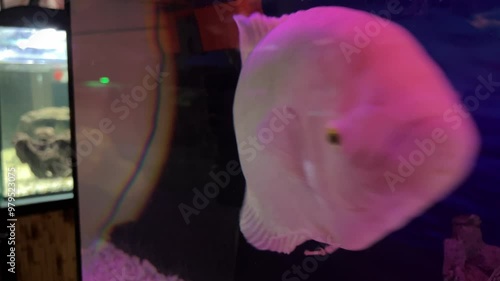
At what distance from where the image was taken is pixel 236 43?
174 cm

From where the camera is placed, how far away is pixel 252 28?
5.48 feet

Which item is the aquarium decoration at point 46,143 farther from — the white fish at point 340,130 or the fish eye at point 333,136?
the fish eye at point 333,136

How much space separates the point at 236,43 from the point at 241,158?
1.44ft

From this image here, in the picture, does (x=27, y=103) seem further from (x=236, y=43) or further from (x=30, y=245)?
(x=236, y=43)

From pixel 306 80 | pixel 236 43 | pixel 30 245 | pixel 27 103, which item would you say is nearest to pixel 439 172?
pixel 306 80

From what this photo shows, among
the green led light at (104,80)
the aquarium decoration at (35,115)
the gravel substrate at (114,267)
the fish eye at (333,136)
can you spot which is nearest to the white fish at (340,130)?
the fish eye at (333,136)

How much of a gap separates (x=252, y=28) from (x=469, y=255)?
103cm

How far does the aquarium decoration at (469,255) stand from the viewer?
1.07m

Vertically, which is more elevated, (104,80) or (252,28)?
(252,28)

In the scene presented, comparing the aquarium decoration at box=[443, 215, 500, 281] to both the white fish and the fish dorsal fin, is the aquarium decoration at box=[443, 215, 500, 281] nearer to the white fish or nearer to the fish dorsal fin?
the white fish

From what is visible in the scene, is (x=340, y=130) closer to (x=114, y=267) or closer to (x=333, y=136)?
(x=333, y=136)

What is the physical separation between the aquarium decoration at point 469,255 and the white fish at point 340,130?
0.09 meters

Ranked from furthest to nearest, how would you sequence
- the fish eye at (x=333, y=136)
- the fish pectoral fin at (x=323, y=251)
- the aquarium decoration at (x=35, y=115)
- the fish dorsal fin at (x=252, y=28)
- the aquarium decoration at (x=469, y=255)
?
the aquarium decoration at (x=35, y=115)
the fish dorsal fin at (x=252, y=28)
the fish pectoral fin at (x=323, y=251)
the fish eye at (x=333, y=136)
the aquarium decoration at (x=469, y=255)

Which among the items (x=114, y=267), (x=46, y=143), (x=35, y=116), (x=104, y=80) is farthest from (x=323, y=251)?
(x=35, y=116)
